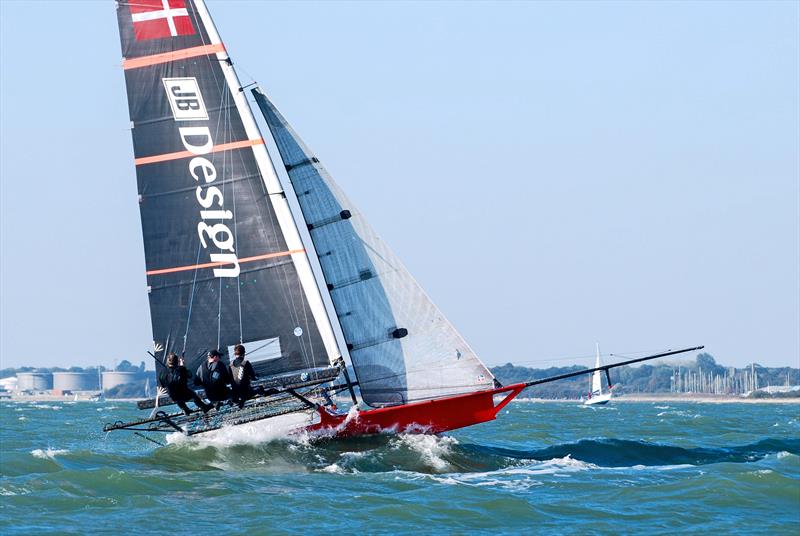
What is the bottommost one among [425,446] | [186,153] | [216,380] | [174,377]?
[425,446]

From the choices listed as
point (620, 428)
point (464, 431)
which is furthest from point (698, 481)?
point (620, 428)

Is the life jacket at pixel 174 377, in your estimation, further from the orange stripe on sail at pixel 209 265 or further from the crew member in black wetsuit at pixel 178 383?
the orange stripe on sail at pixel 209 265

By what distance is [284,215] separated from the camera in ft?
83.9

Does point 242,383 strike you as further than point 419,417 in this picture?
No

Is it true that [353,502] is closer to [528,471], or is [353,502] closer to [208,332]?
[528,471]

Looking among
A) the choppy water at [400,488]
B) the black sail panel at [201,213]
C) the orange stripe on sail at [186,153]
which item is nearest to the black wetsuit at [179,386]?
the black sail panel at [201,213]

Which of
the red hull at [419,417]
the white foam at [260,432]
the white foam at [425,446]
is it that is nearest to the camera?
the white foam at [425,446]

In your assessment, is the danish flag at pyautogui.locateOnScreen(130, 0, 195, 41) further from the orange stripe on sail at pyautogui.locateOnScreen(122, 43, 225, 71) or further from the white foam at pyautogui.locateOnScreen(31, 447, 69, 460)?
the white foam at pyautogui.locateOnScreen(31, 447, 69, 460)

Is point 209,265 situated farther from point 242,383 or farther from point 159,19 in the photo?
point 159,19

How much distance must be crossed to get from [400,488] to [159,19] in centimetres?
1091

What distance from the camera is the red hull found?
980 inches

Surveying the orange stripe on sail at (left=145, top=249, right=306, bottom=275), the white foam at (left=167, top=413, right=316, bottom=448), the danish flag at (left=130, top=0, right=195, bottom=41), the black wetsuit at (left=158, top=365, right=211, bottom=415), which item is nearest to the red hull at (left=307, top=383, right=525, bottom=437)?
the white foam at (left=167, top=413, right=316, bottom=448)

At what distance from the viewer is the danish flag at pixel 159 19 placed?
84.0ft

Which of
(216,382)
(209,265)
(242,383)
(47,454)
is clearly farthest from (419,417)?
(47,454)
